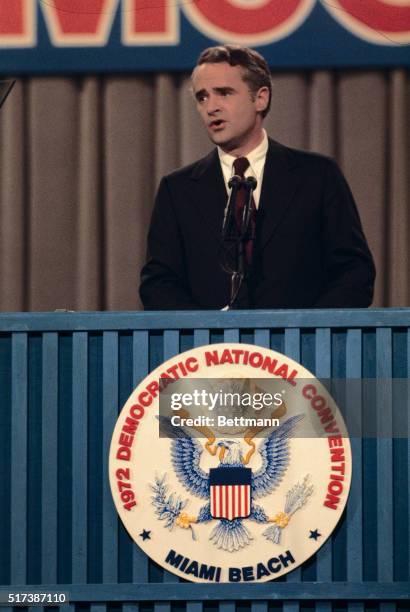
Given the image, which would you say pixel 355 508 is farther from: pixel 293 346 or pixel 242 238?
pixel 242 238

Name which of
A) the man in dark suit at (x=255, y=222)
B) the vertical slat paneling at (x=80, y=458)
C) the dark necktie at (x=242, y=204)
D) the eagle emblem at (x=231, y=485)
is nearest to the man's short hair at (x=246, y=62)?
the man in dark suit at (x=255, y=222)

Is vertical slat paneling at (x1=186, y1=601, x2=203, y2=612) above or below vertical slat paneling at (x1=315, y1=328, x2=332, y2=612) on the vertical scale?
below

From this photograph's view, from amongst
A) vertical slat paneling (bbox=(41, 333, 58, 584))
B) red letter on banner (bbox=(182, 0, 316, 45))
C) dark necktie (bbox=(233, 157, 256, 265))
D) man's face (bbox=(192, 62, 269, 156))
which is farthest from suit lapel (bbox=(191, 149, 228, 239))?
vertical slat paneling (bbox=(41, 333, 58, 584))

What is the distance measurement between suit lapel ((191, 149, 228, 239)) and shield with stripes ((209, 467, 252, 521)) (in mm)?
1185

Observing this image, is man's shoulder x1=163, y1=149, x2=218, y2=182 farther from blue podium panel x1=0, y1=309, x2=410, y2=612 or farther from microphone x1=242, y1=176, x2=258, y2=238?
blue podium panel x1=0, y1=309, x2=410, y2=612

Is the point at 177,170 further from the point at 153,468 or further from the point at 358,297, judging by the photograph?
the point at 153,468

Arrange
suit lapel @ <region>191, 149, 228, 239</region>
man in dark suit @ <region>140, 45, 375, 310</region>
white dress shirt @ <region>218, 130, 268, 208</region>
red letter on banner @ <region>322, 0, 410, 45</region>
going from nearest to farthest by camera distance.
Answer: man in dark suit @ <region>140, 45, 375, 310</region>
suit lapel @ <region>191, 149, 228, 239</region>
white dress shirt @ <region>218, 130, 268, 208</region>
red letter on banner @ <region>322, 0, 410, 45</region>

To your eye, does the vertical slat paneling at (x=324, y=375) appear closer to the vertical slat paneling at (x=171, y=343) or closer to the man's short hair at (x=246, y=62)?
the vertical slat paneling at (x=171, y=343)

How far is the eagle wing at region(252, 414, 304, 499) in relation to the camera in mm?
3436

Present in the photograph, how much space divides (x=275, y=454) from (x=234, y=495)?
0.53 ft

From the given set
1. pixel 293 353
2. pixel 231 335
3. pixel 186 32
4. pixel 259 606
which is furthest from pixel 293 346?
pixel 186 32

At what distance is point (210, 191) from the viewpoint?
4.57 metres

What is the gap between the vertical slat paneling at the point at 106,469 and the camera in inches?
137

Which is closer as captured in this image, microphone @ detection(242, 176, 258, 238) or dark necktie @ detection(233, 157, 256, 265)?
microphone @ detection(242, 176, 258, 238)
